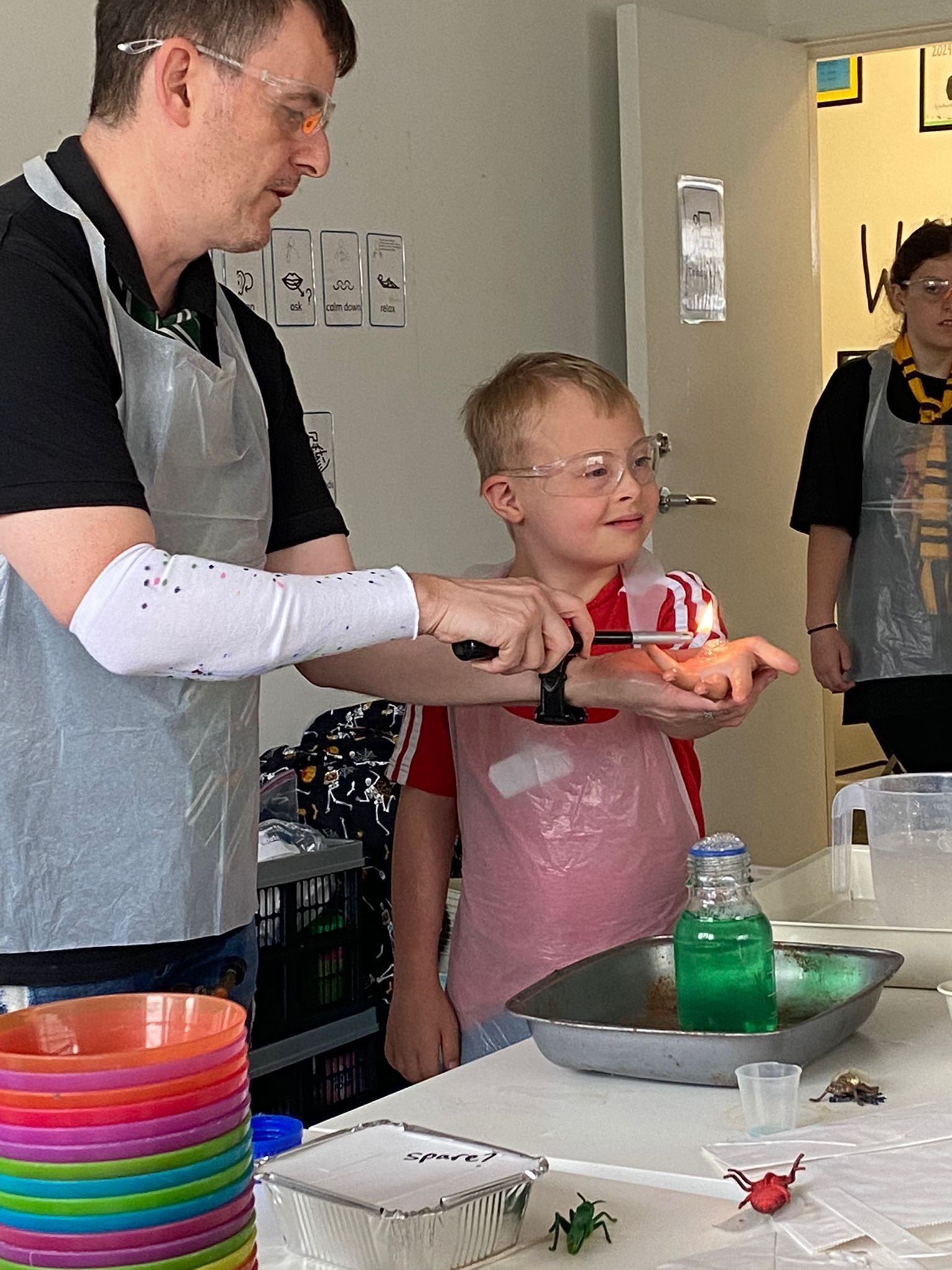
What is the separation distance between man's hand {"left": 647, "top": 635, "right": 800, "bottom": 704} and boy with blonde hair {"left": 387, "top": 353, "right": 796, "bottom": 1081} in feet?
0.35

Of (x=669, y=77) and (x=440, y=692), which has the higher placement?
(x=669, y=77)

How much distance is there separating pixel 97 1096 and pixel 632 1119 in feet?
1.86

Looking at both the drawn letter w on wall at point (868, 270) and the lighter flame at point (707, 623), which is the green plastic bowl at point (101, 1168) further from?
the drawn letter w on wall at point (868, 270)

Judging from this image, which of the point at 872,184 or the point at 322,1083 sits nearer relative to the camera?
the point at 322,1083

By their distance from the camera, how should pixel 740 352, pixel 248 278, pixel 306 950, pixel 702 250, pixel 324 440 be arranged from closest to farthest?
pixel 306 950 < pixel 248 278 < pixel 324 440 < pixel 702 250 < pixel 740 352

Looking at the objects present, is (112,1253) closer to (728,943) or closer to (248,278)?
(728,943)

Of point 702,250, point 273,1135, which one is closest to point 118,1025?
point 273,1135

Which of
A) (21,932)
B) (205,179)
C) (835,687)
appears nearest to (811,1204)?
(21,932)

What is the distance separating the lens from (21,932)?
1.39 metres

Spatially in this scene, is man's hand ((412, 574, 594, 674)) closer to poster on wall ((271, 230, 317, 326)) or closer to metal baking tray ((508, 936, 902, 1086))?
metal baking tray ((508, 936, 902, 1086))

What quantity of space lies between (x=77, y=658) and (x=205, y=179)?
1.34ft

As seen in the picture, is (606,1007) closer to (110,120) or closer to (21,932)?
(21,932)

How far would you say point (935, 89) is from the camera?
5949 millimetres

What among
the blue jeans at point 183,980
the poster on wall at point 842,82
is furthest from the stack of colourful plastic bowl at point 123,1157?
the poster on wall at point 842,82
